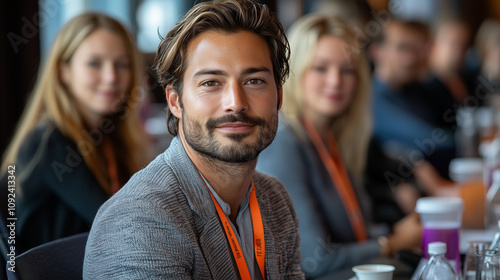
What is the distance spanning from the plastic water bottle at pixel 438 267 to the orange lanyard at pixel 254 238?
36 cm

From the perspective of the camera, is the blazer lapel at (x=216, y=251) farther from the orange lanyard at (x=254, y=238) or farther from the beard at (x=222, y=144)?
the beard at (x=222, y=144)

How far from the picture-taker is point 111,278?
1.15 meters

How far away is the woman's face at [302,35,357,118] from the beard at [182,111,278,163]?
49.4 inches

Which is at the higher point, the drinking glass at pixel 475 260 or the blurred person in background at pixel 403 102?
the blurred person in background at pixel 403 102

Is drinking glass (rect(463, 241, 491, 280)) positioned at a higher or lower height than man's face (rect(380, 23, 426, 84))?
lower

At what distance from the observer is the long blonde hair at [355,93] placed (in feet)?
8.41

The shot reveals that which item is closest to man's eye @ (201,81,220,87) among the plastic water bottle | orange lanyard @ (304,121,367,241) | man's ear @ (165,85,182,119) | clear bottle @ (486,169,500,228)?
man's ear @ (165,85,182,119)

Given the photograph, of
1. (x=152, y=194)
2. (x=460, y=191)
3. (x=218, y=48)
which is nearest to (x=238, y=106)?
(x=218, y=48)

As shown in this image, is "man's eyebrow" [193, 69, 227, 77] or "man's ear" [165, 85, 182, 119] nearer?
"man's eyebrow" [193, 69, 227, 77]

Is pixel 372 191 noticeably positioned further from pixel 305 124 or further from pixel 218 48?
pixel 218 48

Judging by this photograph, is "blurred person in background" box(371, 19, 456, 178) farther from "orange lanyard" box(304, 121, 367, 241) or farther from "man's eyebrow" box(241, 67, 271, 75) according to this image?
"man's eyebrow" box(241, 67, 271, 75)

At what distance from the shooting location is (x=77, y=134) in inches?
91.1

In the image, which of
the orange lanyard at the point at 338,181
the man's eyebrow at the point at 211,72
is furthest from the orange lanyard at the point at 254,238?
the orange lanyard at the point at 338,181

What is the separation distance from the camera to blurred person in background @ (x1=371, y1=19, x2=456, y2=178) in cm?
421
